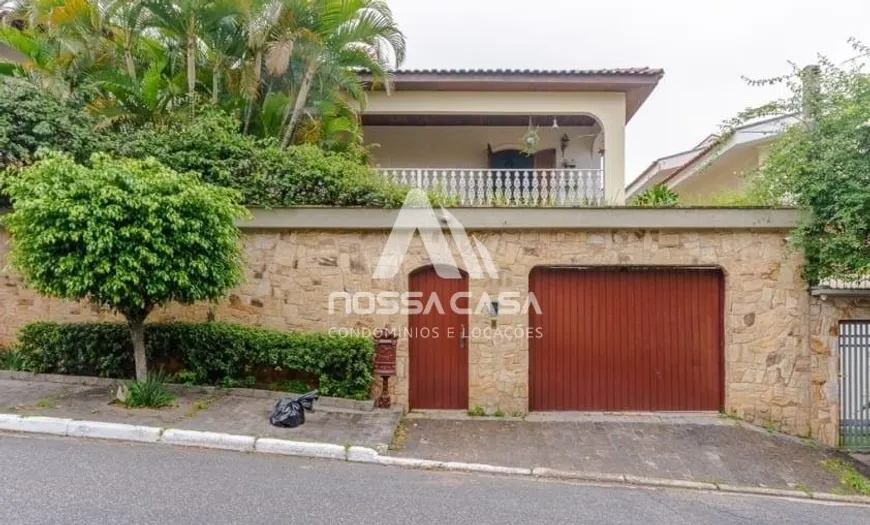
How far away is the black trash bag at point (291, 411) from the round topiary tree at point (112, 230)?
173 centimetres

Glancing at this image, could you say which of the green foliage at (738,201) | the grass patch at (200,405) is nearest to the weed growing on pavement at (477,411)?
the grass patch at (200,405)

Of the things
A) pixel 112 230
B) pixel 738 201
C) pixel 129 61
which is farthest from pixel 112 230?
pixel 738 201

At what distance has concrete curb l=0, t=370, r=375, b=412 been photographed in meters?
7.22

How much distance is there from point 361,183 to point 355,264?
4.05 ft

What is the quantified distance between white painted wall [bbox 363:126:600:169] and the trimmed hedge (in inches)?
290

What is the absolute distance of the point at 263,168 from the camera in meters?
7.89

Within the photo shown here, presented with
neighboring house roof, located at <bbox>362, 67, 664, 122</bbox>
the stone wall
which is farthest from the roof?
the stone wall

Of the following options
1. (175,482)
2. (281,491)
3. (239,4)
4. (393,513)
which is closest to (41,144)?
(239,4)

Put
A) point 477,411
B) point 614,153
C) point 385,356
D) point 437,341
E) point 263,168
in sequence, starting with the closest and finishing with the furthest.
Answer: point 385,356
point 477,411
point 437,341
point 263,168
point 614,153

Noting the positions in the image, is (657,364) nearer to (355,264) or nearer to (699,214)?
(699,214)

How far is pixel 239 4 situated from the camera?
862 centimetres

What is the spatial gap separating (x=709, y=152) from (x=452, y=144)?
6201 millimetres

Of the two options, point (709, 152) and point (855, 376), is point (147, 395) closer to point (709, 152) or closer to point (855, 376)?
point (855, 376)

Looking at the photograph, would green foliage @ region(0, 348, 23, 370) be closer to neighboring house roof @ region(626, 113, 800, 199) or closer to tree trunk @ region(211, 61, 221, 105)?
tree trunk @ region(211, 61, 221, 105)
